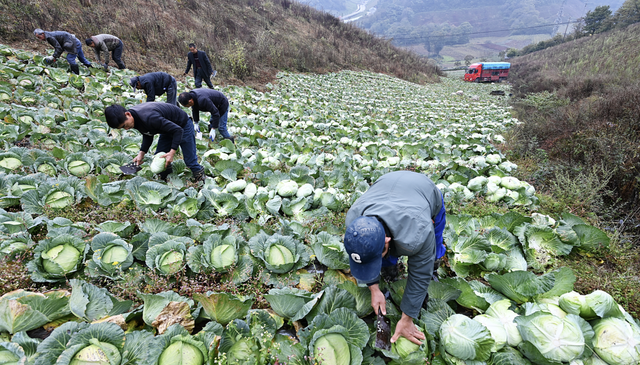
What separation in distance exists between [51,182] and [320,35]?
2710cm

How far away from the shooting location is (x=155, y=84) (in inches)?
278

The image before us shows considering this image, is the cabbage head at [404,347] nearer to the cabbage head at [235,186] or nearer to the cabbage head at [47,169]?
the cabbage head at [235,186]

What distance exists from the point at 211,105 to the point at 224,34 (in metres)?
15.2

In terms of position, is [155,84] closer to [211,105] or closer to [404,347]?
[211,105]

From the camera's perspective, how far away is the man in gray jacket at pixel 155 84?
6.73 m

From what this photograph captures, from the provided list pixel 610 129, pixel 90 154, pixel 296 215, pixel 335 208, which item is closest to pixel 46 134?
pixel 90 154

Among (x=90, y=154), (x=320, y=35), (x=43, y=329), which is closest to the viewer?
(x=43, y=329)

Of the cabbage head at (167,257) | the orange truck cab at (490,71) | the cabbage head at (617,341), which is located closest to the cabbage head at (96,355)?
the cabbage head at (167,257)

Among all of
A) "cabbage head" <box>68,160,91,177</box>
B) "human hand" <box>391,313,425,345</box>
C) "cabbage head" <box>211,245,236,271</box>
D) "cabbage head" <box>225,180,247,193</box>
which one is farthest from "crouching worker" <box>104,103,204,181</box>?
"human hand" <box>391,313,425,345</box>

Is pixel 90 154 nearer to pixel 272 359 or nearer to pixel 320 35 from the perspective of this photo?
pixel 272 359

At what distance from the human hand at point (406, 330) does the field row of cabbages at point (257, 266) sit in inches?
3.0

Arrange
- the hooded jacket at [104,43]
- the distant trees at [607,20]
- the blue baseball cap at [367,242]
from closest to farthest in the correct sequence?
the blue baseball cap at [367,242] → the hooded jacket at [104,43] → the distant trees at [607,20]

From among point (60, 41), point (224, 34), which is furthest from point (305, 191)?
point (224, 34)

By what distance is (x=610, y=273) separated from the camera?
9.82 ft
